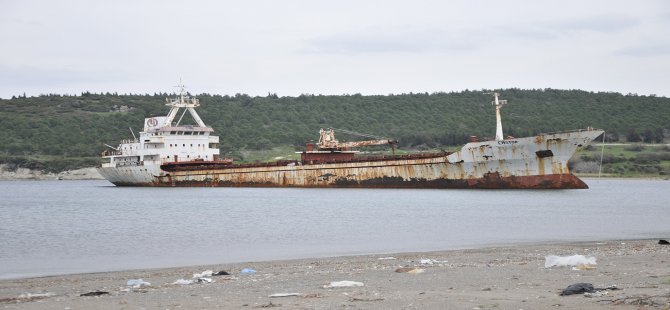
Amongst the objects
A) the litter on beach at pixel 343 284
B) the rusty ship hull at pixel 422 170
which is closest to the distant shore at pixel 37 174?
the rusty ship hull at pixel 422 170

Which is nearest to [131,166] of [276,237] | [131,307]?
[276,237]

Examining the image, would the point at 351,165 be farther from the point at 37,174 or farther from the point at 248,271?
the point at 37,174

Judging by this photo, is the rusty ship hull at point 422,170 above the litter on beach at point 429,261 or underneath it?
above

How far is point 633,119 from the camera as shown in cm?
12594

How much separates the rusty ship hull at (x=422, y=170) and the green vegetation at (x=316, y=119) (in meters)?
36.6

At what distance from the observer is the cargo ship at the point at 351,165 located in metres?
44.8

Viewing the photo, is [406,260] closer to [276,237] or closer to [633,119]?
[276,237]

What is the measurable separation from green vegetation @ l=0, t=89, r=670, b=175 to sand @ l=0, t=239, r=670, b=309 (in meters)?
73.1

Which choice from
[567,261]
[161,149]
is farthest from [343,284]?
[161,149]

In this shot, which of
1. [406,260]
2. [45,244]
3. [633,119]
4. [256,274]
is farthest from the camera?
[633,119]

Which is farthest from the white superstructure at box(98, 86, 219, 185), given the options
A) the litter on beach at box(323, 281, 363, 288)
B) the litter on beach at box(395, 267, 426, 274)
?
the litter on beach at box(323, 281, 363, 288)

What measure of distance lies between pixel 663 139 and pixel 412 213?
82558 mm

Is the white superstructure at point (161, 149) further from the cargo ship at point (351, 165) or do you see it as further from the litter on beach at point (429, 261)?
the litter on beach at point (429, 261)

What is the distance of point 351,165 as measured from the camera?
175 feet
